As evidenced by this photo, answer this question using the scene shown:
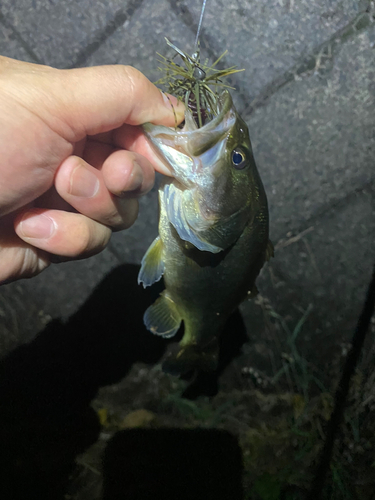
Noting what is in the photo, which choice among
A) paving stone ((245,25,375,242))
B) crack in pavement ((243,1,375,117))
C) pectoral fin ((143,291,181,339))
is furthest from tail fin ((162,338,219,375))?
crack in pavement ((243,1,375,117))

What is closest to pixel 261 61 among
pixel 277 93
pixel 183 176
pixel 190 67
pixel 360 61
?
pixel 277 93

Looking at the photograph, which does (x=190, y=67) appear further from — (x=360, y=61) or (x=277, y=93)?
(x=360, y=61)

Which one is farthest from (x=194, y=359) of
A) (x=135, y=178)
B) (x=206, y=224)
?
(x=135, y=178)

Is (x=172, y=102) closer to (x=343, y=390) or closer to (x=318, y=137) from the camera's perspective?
(x=318, y=137)

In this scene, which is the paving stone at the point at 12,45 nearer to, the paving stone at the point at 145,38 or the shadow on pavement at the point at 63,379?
the paving stone at the point at 145,38

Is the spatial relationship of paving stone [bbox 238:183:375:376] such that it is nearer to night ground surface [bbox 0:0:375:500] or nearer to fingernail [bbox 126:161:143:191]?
night ground surface [bbox 0:0:375:500]

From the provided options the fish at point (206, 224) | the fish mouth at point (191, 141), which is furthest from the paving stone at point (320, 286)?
the fish mouth at point (191, 141)
